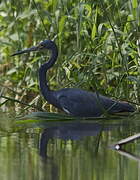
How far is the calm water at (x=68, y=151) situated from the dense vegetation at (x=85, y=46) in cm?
45

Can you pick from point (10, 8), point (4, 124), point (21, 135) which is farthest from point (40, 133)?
point (10, 8)

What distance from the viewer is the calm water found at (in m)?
4.70

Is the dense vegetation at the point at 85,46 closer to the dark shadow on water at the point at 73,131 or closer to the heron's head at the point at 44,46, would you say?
the heron's head at the point at 44,46

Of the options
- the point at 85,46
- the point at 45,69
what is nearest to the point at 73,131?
the point at 45,69

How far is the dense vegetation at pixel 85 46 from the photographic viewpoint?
7652mm

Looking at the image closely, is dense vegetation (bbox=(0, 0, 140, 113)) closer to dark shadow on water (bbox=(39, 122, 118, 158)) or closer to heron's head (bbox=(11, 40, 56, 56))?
heron's head (bbox=(11, 40, 56, 56))

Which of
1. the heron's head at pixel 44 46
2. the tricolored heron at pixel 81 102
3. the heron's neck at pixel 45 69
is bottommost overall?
the tricolored heron at pixel 81 102

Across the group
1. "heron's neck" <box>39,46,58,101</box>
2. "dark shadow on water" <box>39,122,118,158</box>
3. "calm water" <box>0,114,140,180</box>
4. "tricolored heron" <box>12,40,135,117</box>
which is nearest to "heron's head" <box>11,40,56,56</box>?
"heron's neck" <box>39,46,58,101</box>

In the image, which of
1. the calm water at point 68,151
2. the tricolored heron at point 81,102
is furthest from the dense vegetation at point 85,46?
the calm water at point 68,151

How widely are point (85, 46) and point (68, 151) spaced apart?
2.73 metres

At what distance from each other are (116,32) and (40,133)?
1.59 m

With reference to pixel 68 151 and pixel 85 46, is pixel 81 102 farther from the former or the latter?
pixel 68 151

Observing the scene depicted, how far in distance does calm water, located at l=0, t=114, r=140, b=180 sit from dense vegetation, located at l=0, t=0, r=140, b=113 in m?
0.45

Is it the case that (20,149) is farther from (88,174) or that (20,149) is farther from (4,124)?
(4,124)
